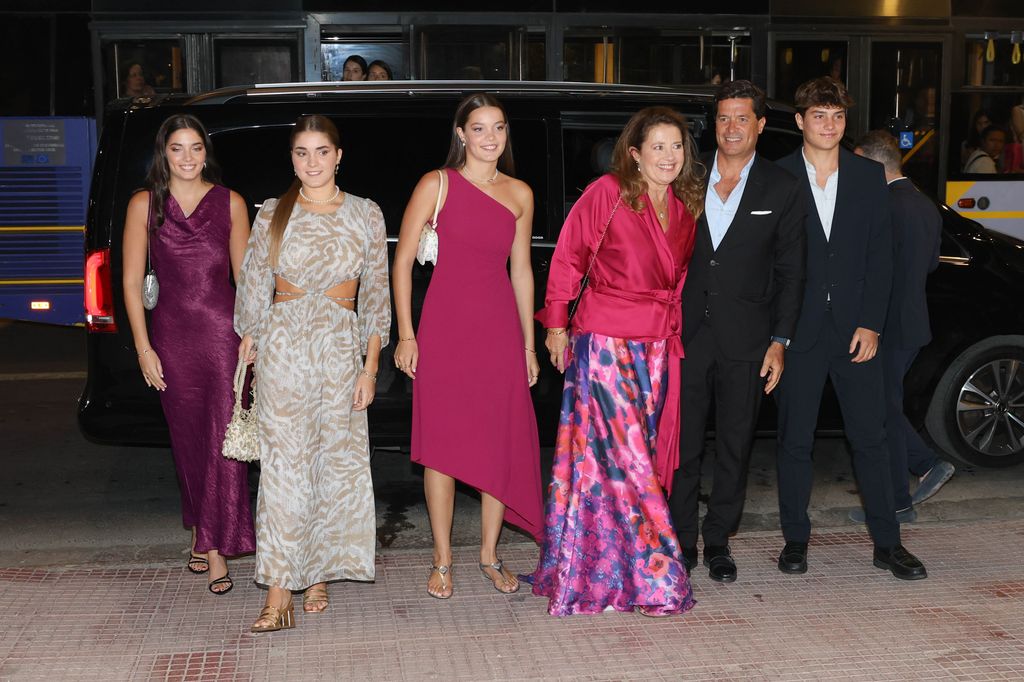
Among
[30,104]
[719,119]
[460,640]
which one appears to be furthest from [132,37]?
[460,640]

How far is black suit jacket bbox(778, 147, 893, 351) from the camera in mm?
5168

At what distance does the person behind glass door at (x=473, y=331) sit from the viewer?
4859 mm

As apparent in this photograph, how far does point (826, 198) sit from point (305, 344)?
86.3 inches

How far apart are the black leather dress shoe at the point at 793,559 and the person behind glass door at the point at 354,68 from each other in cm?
580

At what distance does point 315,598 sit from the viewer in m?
4.91

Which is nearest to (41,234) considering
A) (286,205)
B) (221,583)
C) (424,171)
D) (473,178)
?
(424,171)

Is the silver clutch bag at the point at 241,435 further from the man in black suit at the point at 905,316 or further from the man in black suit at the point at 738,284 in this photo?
the man in black suit at the point at 905,316

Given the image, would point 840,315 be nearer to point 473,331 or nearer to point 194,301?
point 473,331

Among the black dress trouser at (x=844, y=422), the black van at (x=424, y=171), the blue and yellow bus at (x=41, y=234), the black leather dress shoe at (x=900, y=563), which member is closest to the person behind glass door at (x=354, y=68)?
the blue and yellow bus at (x=41, y=234)

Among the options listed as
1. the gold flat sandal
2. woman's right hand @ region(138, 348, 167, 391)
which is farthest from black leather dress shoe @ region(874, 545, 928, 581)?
woman's right hand @ region(138, 348, 167, 391)

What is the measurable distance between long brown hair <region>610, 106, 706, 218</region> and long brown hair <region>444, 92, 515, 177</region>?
0.42m

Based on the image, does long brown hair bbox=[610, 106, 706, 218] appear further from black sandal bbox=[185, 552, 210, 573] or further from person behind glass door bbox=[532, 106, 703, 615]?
black sandal bbox=[185, 552, 210, 573]

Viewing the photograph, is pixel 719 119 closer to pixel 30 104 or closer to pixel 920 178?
pixel 920 178

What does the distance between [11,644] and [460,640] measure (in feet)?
5.32
